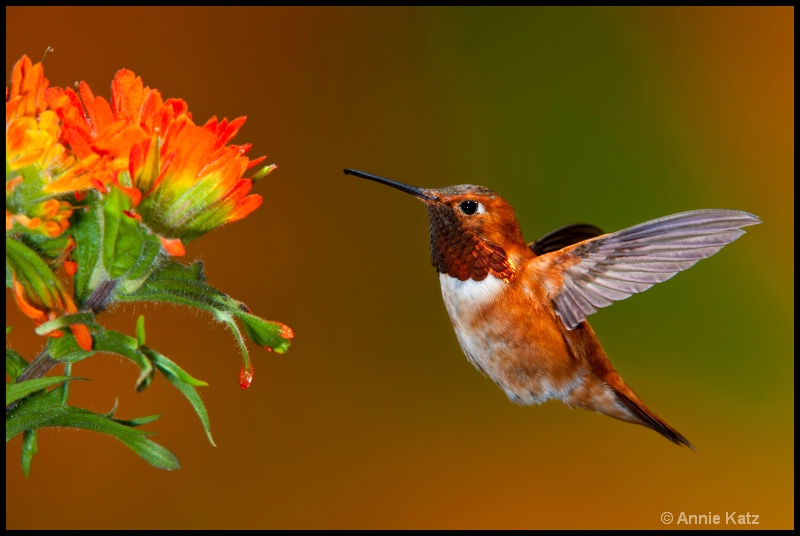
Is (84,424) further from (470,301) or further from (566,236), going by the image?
(566,236)

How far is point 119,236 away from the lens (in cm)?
60

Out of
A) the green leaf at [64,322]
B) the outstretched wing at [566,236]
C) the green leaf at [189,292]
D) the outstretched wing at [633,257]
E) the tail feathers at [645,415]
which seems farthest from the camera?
the outstretched wing at [566,236]

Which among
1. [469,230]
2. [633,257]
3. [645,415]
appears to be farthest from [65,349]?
[645,415]

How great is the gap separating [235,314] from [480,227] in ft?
1.62

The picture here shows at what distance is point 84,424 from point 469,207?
1.95ft

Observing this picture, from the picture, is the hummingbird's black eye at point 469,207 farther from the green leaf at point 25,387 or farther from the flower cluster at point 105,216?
the green leaf at point 25,387

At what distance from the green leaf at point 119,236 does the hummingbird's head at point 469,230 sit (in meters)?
0.52

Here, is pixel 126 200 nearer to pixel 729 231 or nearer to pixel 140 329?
pixel 140 329

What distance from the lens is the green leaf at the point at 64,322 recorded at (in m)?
0.54

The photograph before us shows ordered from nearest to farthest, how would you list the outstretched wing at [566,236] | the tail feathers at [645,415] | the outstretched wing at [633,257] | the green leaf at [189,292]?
the green leaf at [189,292], the outstretched wing at [633,257], the tail feathers at [645,415], the outstretched wing at [566,236]

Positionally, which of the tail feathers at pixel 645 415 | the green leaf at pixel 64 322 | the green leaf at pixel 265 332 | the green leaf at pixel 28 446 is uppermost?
the green leaf at pixel 64 322

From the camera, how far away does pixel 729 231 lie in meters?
0.96

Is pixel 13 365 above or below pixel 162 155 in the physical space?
below

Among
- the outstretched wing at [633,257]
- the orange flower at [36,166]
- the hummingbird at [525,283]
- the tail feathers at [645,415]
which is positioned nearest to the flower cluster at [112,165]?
the orange flower at [36,166]
